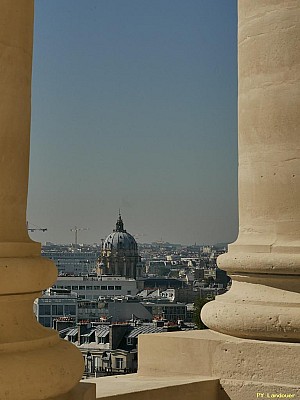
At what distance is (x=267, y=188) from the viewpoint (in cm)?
7475

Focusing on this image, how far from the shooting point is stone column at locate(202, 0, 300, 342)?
239 ft

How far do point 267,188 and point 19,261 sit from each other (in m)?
31.6

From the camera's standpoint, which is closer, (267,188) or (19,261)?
(19,261)

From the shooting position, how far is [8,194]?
49000 mm

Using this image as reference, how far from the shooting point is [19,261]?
47.9 m

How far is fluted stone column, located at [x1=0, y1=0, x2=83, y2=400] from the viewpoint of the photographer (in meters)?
47.3

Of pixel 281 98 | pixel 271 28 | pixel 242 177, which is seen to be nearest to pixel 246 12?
pixel 271 28

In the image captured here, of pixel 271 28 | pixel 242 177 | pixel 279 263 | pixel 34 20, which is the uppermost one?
pixel 271 28

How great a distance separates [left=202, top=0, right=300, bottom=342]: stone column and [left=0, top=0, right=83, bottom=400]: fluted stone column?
82.7ft

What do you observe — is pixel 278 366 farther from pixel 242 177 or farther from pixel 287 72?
pixel 287 72

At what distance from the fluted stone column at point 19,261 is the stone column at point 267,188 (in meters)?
25.2

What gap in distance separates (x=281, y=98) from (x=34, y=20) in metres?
28.1

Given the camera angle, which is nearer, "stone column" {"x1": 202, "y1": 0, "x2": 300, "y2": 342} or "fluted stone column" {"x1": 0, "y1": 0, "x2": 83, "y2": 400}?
"fluted stone column" {"x1": 0, "y1": 0, "x2": 83, "y2": 400}

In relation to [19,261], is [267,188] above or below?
above
